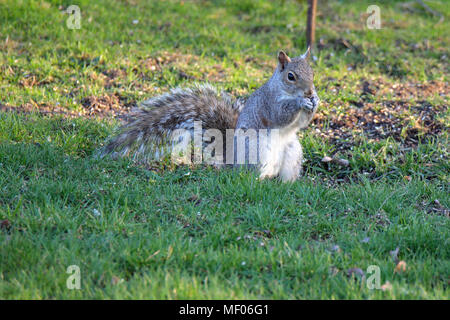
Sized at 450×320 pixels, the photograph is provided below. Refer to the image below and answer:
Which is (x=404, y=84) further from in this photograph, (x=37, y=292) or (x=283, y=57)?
(x=37, y=292)

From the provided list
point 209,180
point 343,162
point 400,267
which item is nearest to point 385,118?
point 343,162

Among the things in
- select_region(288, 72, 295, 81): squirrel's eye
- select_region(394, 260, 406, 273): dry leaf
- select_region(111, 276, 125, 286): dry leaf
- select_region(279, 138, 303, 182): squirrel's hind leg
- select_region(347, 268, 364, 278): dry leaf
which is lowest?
select_region(111, 276, 125, 286): dry leaf

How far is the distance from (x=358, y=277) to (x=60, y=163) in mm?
2056

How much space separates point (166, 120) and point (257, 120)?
63 cm

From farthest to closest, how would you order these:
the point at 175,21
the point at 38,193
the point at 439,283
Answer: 1. the point at 175,21
2. the point at 38,193
3. the point at 439,283

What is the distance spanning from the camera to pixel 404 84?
16.8ft

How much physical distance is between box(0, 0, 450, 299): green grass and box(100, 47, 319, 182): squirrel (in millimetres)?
158

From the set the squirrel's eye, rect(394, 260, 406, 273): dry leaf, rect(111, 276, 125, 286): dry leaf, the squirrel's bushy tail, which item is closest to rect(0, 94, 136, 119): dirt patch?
the squirrel's bushy tail

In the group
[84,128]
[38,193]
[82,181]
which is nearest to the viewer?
[38,193]

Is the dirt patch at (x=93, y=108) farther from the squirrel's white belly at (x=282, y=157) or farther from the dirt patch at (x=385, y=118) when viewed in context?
the dirt patch at (x=385, y=118)

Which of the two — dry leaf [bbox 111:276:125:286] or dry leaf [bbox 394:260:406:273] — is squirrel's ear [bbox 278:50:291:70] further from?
dry leaf [bbox 111:276:125:286]

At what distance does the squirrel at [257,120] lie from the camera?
3.42m

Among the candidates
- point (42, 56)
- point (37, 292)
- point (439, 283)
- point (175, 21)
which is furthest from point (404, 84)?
point (37, 292)

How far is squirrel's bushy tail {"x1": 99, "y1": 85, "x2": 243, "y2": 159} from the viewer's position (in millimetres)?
3520
